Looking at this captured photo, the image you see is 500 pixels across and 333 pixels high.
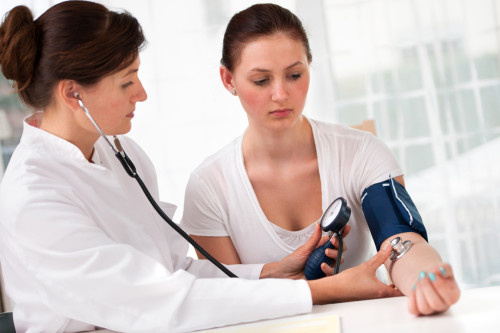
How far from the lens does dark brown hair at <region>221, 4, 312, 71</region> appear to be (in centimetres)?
152

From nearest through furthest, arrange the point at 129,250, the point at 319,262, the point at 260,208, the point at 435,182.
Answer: the point at 129,250, the point at 319,262, the point at 260,208, the point at 435,182

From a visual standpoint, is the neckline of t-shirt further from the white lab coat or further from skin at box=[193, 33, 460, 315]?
the white lab coat

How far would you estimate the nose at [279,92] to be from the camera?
1446 millimetres

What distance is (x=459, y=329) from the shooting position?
91 centimetres

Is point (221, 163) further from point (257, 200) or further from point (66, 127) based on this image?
point (66, 127)

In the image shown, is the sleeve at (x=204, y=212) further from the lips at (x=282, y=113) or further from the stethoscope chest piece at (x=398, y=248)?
the stethoscope chest piece at (x=398, y=248)

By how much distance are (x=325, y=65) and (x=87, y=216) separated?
245cm

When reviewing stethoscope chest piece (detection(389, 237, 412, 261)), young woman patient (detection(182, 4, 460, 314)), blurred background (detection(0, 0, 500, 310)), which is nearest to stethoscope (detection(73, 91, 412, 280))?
stethoscope chest piece (detection(389, 237, 412, 261))

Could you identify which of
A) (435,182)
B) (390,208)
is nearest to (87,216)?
(390,208)

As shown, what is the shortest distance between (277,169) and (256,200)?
0.12m

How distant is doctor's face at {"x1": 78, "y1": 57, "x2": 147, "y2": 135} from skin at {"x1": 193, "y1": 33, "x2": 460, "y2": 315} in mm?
344

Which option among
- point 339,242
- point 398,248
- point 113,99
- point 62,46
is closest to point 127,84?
point 113,99

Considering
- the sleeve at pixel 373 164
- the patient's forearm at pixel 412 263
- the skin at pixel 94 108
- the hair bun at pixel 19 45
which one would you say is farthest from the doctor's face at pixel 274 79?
the hair bun at pixel 19 45

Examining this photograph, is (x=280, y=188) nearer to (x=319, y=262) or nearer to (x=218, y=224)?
(x=218, y=224)
